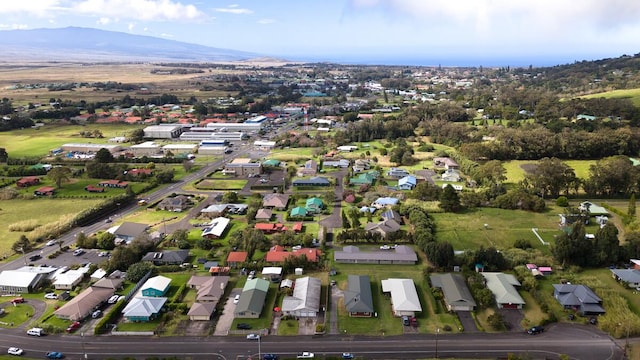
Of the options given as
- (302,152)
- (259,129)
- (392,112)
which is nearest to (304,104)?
(392,112)

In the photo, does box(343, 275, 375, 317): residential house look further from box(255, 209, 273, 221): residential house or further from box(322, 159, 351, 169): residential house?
box(322, 159, 351, 169): residential house

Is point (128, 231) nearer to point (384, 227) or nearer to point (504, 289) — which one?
point (384, 227)

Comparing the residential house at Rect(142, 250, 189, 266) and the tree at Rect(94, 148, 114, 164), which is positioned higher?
the tree at Rect(94, 148, 114, 164)

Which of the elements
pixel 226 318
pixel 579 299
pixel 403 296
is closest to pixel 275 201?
pixel 226 318

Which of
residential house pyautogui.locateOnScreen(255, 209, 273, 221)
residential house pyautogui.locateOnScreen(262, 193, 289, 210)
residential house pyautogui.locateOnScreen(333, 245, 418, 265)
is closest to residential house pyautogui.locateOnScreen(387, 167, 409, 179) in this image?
residential house pyautogui.locateOnScreen(262, 193, 289, 210)

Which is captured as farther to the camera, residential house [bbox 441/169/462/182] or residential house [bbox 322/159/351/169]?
residential house [bbox 322/159/351/169]
